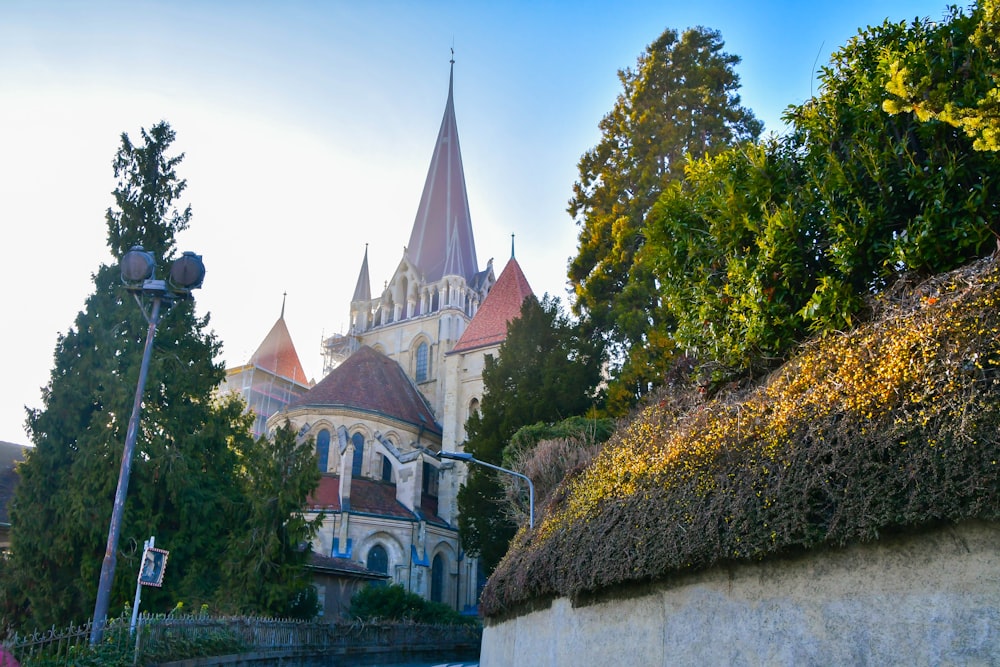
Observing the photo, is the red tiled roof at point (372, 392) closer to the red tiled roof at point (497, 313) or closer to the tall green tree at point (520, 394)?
the red tiled roof at point (497, 313)

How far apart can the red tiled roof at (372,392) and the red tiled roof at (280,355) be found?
23.4 meters

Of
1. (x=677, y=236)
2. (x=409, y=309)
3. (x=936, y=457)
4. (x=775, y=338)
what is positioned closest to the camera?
(x=936, y=457)

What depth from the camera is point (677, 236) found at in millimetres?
10688

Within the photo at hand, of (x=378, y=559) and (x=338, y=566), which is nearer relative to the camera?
(x=338, y=566)

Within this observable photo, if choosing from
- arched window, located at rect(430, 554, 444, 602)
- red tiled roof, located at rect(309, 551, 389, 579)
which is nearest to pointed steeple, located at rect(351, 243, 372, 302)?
arched window, located at rect(430, 554, 444, 602)

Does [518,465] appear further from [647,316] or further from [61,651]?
[61,651]

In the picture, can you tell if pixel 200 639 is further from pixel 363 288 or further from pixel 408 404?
pixel 363 288

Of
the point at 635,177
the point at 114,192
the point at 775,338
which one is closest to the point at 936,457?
the point at 775,338

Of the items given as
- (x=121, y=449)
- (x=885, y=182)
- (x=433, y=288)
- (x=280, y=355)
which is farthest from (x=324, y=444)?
(x=885, y=182)

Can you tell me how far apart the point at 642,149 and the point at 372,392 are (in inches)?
969

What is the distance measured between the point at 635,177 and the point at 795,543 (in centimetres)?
1803

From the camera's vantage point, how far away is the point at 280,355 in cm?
7069

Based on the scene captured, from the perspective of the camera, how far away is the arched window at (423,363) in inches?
2012

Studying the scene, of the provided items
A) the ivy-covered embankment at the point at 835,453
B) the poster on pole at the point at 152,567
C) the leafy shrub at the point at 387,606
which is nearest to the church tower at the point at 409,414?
the leafy shrub at the point at 387,606
